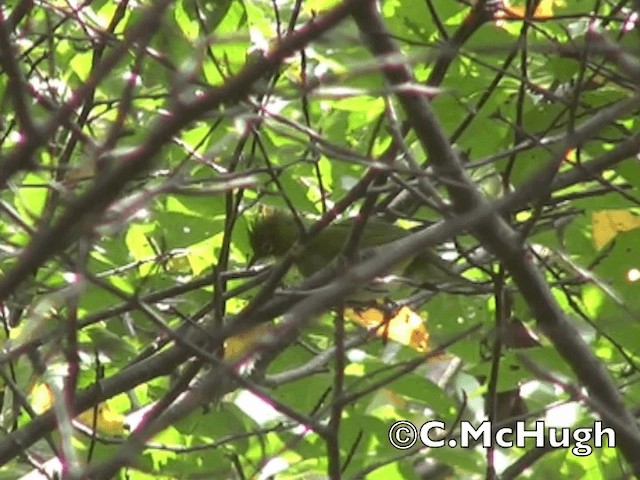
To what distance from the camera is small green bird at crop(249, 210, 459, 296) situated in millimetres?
2441

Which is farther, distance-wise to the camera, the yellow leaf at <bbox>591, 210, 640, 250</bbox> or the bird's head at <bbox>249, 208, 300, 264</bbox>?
the bird's head at <bbox>249, 208, 300, 264</bbox>

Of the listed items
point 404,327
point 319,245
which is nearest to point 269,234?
point 319,245

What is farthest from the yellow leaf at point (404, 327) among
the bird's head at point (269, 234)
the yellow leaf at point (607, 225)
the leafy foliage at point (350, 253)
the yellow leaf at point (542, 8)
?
the yellow leaf at point (542, 8)

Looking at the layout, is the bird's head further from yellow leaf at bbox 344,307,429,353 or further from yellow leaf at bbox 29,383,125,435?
yellow leaf at bbox 29,383,125,435

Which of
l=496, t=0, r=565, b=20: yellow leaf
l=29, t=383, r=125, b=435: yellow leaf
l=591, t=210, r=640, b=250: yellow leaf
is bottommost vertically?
l=29, t=383, r=125, b=435: yellow leaf

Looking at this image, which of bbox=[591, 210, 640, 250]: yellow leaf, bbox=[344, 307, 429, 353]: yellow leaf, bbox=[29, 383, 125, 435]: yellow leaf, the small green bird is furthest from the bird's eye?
bbox=[591, 210, 640, 250]: yellow leaf

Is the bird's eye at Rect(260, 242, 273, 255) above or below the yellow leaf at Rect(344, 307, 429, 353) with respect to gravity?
above

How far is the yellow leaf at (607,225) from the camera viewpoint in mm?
2113

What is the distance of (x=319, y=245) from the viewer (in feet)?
8.36

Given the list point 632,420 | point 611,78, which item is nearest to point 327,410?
point 632,420

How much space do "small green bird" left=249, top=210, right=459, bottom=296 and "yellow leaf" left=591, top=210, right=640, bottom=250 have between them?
34cm

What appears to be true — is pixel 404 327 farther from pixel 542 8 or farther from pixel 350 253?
pixel 542 8

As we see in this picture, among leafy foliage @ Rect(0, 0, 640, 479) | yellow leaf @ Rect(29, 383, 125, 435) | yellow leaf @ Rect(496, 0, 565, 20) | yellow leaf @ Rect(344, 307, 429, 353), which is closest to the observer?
leafy foliage @ Rect(0, 0, 640, 479)

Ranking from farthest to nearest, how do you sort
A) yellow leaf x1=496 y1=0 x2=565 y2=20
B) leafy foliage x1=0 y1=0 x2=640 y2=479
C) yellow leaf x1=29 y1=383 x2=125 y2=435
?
yellow leaf x1=29 y1=383 x2=125 y2=435
yellow leaf x1=496 y1=0 x2=565 y2=20
leafy foliage x1=0 y1=0 x2=640 y2=479
